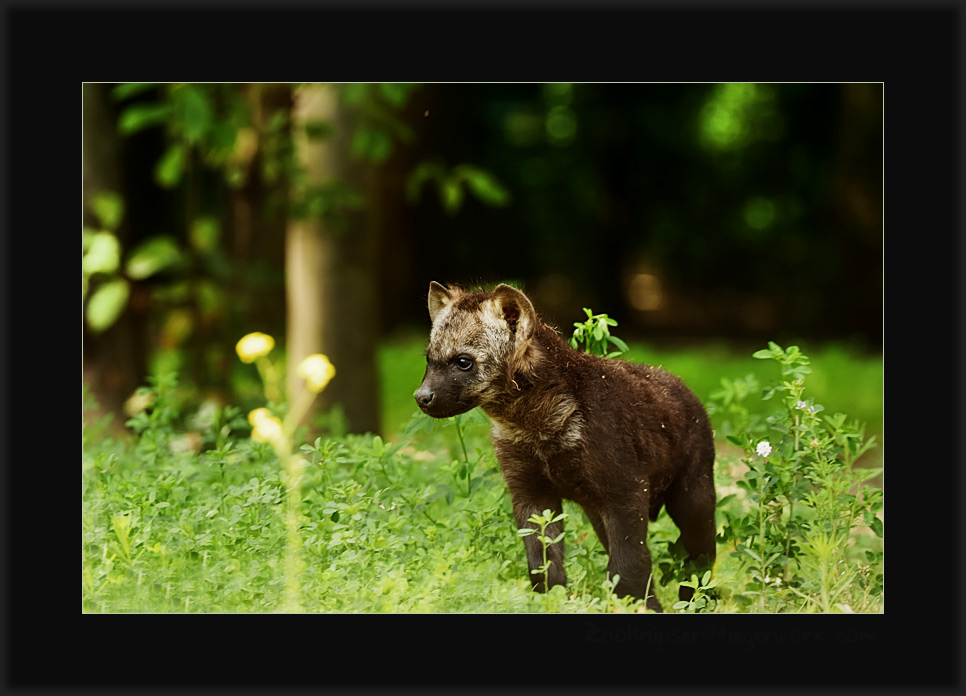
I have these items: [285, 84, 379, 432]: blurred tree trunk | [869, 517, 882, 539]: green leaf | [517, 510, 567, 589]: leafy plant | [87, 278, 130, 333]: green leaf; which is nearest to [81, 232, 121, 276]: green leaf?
[87, 278, 130, 333]: green leaf

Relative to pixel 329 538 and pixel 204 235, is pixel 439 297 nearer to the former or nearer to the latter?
pixel 329 538

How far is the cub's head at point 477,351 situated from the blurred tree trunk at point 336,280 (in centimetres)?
404

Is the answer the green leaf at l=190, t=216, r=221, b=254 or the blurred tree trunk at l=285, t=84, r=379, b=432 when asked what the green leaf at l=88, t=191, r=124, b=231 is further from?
the blurred tree trunk at l=285, t=84, r=379, b=432

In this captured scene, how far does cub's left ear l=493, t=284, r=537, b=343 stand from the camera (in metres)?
4.40

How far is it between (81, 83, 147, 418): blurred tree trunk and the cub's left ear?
14.8 feet

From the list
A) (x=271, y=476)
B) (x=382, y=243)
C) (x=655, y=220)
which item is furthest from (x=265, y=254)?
(x=655, y=220)

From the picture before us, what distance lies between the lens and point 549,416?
4.45 m

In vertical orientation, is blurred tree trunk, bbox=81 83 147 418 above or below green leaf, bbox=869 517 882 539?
above

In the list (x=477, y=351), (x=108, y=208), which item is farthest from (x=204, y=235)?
(x=477, y=351)

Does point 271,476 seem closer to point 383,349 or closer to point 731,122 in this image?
point 383,349

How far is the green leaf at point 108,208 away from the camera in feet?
24.9

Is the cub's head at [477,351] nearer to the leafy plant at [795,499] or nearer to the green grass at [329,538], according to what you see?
the green grass at [329,538]

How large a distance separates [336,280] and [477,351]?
4.30 m

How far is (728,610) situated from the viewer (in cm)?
465
